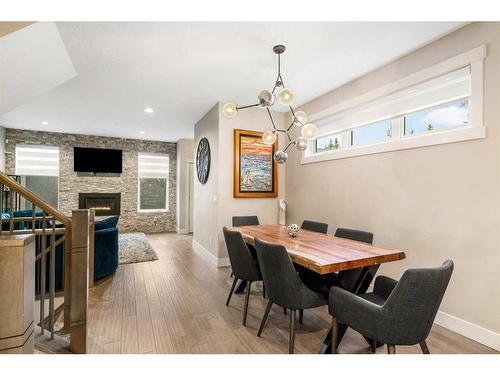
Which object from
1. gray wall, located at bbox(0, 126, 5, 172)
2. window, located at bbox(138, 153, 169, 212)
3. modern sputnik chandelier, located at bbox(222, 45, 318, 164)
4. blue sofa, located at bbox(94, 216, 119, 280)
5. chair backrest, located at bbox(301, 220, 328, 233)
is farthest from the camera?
window, located at bbox(138, 153, 169, 212)

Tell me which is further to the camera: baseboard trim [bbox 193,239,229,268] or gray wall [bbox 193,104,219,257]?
gray wall [bbox 193,104,219,257]

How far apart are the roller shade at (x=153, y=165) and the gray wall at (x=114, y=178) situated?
6.3 inches

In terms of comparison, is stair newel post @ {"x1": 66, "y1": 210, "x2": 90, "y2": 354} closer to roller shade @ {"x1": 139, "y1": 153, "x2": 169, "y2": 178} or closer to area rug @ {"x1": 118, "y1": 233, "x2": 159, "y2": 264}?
area rug @ {"x1": 118, "y1": 233, "x2": 159, "y2": 264}

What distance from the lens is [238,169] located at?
13.9ft

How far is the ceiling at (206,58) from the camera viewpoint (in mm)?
2301

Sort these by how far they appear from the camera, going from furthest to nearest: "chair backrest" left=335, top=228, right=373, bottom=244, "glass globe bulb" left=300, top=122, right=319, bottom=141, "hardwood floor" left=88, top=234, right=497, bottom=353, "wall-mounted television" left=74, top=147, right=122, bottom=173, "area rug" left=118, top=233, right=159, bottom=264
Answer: "wall-mounted television" left=74, top=147, right=122, bottom=173, "area rug" left=118, top=233, right=159, bottom=264, "chair backrest" left=335, top=228, right=373, bottom=244, "glass globe bulb" left=300, top=122, right=319, bottom=141, "hardwood floor" left=88, top=234, right=497, bottom=353

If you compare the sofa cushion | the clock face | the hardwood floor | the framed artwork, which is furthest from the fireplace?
the framed artwork

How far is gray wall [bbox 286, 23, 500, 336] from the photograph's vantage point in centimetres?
205

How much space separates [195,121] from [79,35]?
10.0ft

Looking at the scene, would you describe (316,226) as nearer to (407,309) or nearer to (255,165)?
(255,165)

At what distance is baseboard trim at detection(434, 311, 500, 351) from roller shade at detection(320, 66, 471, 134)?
2035 mm

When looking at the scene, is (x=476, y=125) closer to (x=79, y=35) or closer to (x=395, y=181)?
(x=395, y=181)
